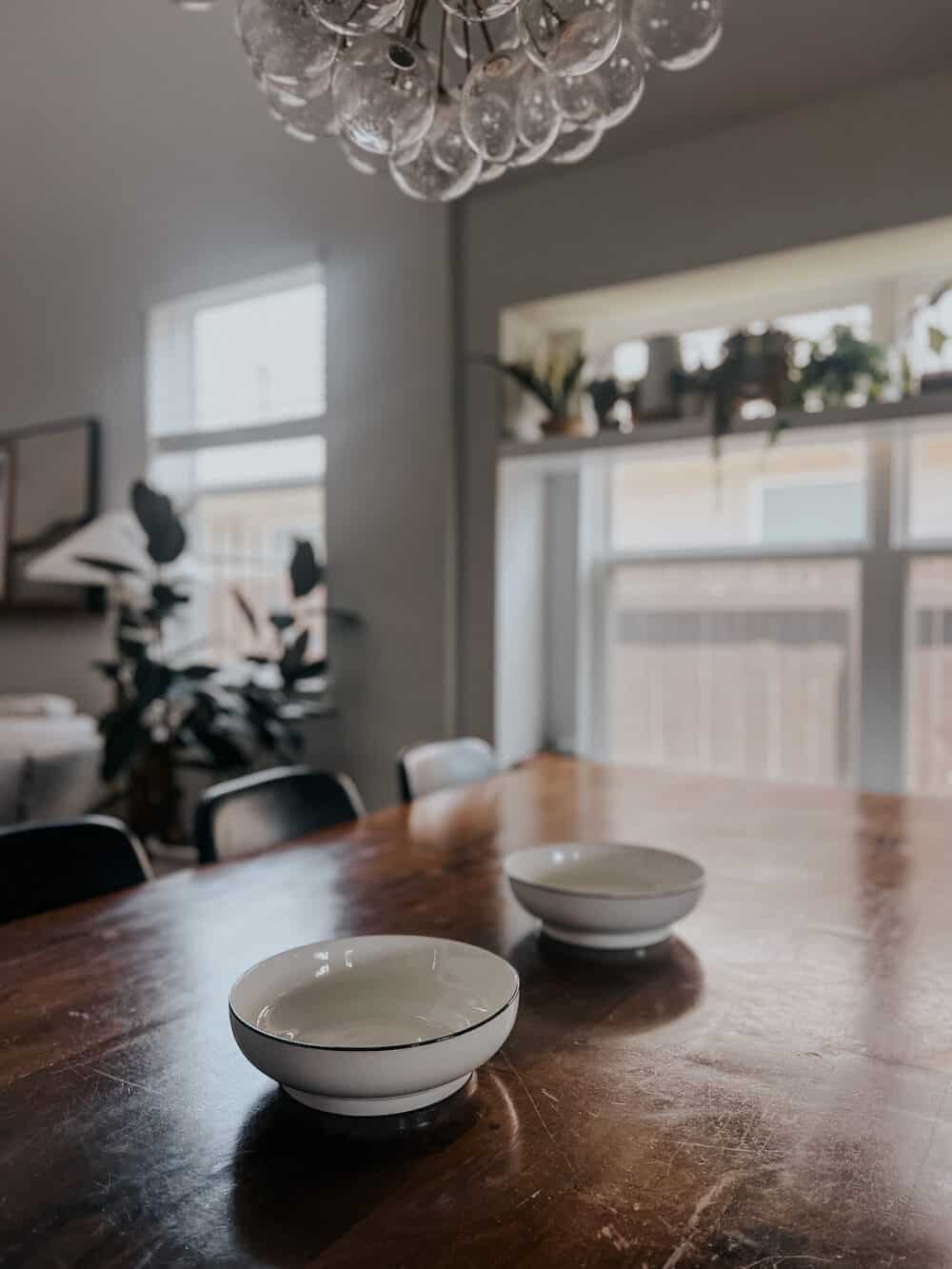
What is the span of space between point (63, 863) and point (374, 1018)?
736 mm

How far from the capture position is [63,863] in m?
1.47

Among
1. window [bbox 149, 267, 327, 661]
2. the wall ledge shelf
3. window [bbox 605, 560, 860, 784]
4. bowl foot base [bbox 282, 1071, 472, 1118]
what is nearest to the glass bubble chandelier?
bowl foot base [bbox 282, 1071, 472, 1118]

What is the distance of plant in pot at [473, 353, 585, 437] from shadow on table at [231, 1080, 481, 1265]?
8.67 ft

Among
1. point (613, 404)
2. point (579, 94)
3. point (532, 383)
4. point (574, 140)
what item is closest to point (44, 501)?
point (532, 383)

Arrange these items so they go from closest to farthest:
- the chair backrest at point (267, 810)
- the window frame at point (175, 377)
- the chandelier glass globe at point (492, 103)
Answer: the chandelier glass globe at point (492, 103)
the chair backrest at point (267, 810)
the window frame at point (175, 377)

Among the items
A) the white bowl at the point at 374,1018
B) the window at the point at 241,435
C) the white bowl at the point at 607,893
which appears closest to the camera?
the white bowl at the point at 374,1018

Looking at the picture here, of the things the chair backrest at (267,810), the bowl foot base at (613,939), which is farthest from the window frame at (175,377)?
the bowl foot base at (613,939)

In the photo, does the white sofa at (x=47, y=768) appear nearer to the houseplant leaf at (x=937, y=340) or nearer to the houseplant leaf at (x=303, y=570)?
the houseplant leaf at (x=303, y=570)

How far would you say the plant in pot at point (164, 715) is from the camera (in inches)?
135

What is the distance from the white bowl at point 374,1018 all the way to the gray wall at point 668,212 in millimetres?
2383

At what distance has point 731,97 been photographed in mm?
2812

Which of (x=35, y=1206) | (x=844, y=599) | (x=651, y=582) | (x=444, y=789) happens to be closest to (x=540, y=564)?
(x=651, y=582)

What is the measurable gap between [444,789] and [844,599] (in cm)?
157

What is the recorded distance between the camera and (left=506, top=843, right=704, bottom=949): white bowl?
1.16 meters
